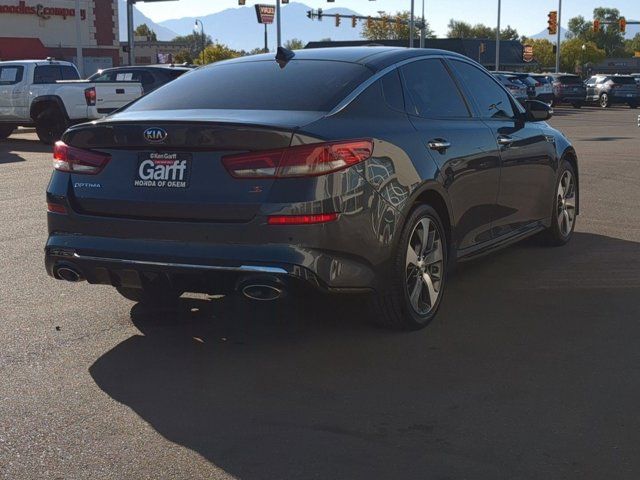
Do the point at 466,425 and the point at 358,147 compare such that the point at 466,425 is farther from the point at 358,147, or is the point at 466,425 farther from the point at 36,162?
the point at 36,162

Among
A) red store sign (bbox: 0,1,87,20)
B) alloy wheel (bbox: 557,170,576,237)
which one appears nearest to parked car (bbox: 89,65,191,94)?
alloy wheel (bbox: 557,170,576,237)

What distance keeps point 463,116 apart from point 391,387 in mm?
2458

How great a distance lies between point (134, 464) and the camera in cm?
380

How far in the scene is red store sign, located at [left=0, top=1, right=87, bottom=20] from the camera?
180 ft

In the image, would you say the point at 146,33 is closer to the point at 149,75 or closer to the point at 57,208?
the point at 149,75

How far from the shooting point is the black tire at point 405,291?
17.7 ft

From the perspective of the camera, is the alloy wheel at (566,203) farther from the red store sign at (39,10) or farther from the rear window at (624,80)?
the red store sign at (39,10)

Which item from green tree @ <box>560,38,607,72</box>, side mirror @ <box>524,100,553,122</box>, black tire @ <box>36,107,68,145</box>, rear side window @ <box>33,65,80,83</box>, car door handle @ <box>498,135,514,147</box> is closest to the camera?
car door handle @ <box>498,135,514,147</box>

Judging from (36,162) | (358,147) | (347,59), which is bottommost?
(36,162)

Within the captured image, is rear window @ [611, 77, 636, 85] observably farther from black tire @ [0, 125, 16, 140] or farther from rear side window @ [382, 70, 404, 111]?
rear side window @ [382, 70, 404, 111]

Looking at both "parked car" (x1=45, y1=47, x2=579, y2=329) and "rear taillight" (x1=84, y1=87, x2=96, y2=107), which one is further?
"rear taillight" (x1=84, y1=87, x2=96, y2=107)

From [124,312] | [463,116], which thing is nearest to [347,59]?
[463,116]

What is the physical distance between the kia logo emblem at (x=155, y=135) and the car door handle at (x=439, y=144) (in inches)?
65.2

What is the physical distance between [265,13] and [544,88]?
16443mm
